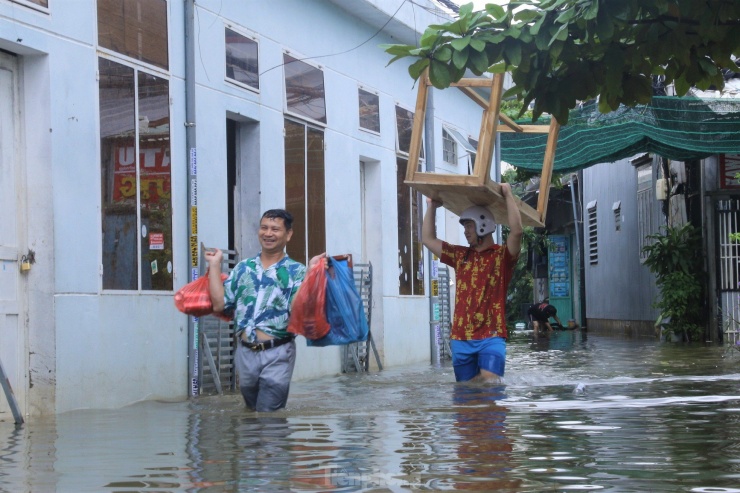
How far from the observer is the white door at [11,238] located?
920cm

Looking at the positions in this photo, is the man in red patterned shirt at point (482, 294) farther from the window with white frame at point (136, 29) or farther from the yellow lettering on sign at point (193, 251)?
the window with white frame at point (136, 29)

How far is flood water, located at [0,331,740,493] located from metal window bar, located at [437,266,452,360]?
7.17 meters

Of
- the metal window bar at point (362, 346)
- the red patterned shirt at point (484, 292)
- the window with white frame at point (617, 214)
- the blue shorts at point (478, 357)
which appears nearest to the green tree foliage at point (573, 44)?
the red patterned shirt at point (484, 292)

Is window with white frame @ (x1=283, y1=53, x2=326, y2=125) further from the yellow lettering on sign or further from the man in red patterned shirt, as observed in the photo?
the man in red patterned shirt

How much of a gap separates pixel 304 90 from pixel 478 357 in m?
5.47

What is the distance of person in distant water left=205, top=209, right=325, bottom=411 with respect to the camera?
8023 millimetres

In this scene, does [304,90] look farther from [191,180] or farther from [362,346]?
[362,346]

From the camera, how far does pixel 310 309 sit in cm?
793

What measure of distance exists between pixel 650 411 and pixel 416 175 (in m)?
2.70

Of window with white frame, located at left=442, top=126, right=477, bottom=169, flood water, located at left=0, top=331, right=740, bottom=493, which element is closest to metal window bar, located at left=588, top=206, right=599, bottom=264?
Answer: window with white frame, located at left=442, top=126, right=477, bottom=169

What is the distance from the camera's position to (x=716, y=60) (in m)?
7.57

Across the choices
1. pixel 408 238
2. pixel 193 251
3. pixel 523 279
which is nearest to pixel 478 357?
pixel 193 251

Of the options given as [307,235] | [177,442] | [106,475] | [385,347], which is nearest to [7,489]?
[106,475]

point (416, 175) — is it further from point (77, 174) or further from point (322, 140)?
point (322, 140)
